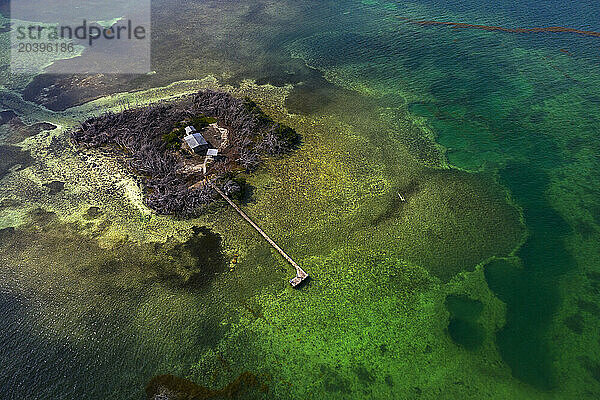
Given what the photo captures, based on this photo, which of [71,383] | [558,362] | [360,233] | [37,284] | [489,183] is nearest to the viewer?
[71,383]

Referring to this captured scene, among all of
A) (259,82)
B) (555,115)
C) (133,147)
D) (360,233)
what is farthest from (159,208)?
(555,115)

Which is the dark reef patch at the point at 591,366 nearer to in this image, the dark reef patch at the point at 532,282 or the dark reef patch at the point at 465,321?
the dark reef patch at the point at 532,282

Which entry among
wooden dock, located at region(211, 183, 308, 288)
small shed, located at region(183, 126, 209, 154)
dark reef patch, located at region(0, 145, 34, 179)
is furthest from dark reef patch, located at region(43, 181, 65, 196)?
wooden dock, located at region(211, 183, 308, 288)

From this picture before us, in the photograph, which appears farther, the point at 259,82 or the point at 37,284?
the point at 259,82

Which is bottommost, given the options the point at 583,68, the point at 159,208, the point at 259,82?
the point at 159,208

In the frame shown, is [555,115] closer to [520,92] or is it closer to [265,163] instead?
[520,92]

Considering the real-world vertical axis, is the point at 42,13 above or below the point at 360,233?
above

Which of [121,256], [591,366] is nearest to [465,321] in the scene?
[591,366]
